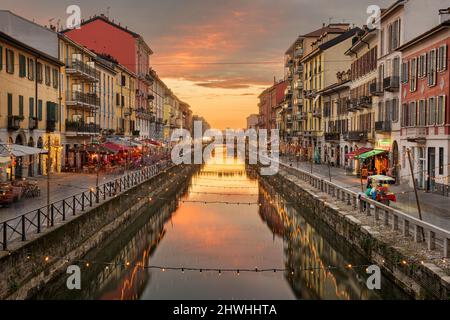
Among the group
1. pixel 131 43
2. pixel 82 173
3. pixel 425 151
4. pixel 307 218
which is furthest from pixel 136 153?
pixel 425 151

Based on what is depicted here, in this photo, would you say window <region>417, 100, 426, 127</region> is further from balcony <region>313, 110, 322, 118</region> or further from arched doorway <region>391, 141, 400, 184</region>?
balcony <region>313, 110, 322, 118</region>

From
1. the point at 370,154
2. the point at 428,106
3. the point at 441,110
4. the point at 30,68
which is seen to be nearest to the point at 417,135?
the point at 428,106

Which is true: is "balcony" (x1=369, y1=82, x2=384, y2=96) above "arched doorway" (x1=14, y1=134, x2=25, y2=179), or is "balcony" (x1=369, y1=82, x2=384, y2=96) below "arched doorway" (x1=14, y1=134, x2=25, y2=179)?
above

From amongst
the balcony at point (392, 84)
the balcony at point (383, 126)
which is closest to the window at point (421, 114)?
the balcony at point (392, 84)

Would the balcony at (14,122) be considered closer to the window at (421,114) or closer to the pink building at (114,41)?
the window at (421,114)

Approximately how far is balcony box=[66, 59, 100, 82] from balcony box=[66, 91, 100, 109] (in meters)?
1.42

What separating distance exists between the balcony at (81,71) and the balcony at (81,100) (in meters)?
1.42

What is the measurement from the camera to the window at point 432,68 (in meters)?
30.0

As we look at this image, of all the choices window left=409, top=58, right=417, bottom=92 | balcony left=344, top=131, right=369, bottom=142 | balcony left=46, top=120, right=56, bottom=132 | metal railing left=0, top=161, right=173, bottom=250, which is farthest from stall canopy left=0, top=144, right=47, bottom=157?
balcony left=344, top=131, right=369, bottom=142

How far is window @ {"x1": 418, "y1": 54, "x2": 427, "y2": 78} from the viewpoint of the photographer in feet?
103

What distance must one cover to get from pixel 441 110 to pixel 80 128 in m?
29.9

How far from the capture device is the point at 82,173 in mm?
42844

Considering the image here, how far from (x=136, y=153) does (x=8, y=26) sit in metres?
22.6
